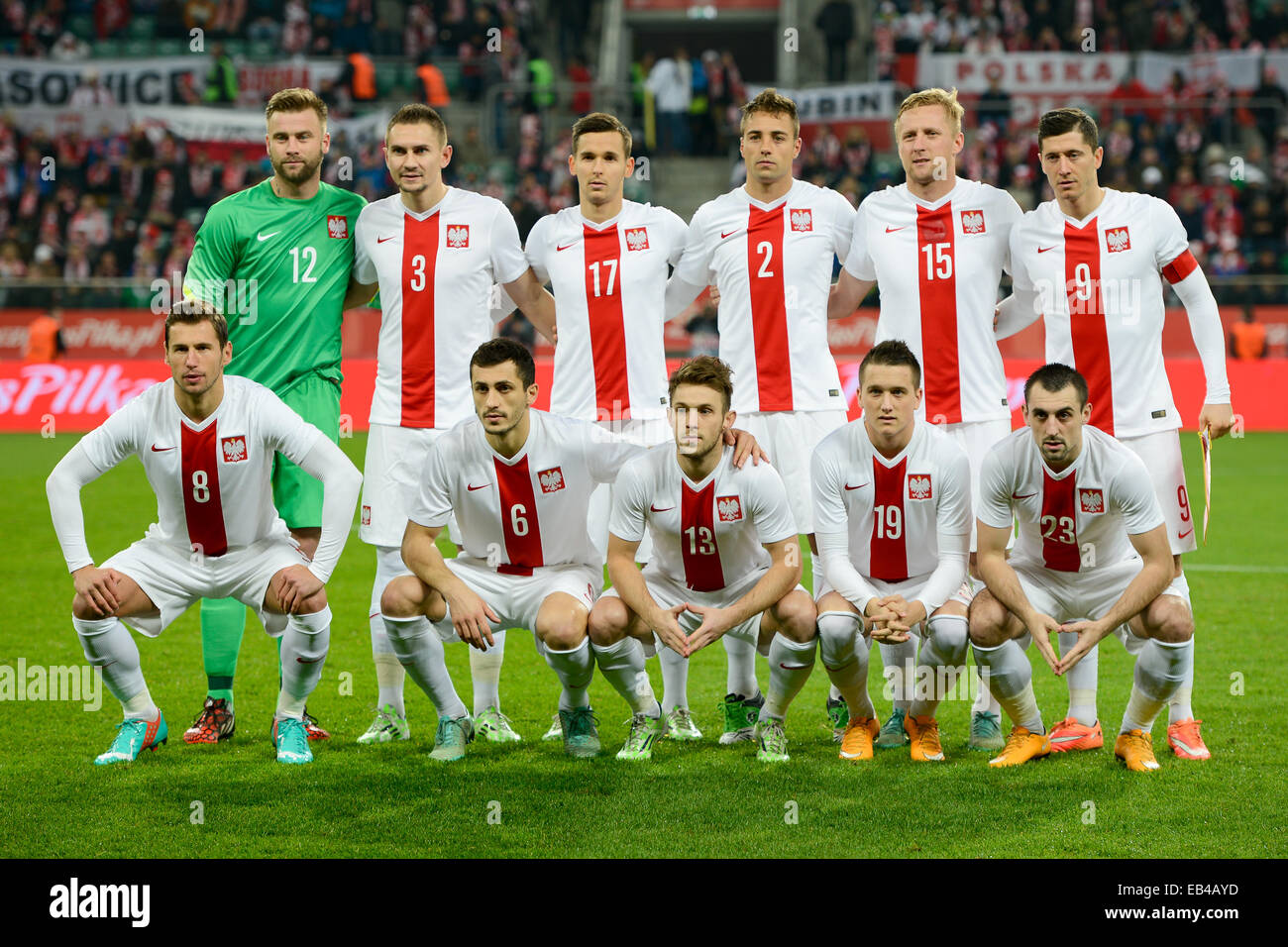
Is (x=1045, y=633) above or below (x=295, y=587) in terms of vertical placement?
below

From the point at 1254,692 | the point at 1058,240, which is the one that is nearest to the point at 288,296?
the point at 1058,240

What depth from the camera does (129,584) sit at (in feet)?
17.6

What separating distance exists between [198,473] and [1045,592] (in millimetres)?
3232

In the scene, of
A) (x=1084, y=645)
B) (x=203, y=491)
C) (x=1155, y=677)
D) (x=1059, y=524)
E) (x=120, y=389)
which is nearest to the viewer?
(x=1084, y=645)

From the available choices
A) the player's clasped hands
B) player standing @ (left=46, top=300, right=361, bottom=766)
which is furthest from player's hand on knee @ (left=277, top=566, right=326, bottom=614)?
the player's clasped hands

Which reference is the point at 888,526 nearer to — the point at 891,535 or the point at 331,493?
the point at 891,535

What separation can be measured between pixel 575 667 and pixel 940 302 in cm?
206

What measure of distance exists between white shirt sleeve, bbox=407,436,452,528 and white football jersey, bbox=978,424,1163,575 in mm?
1981

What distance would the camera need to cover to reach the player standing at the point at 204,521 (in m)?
5.33

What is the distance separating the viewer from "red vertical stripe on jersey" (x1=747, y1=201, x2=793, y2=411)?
19.2 feet

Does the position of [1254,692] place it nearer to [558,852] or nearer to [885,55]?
[558,852]

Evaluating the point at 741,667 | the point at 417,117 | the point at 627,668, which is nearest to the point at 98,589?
the point at 627,668

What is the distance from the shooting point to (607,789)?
4961mm

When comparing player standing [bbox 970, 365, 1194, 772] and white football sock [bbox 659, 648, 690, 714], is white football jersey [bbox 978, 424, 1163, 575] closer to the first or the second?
player standing [bbox 970, 365, 1194, 772]
